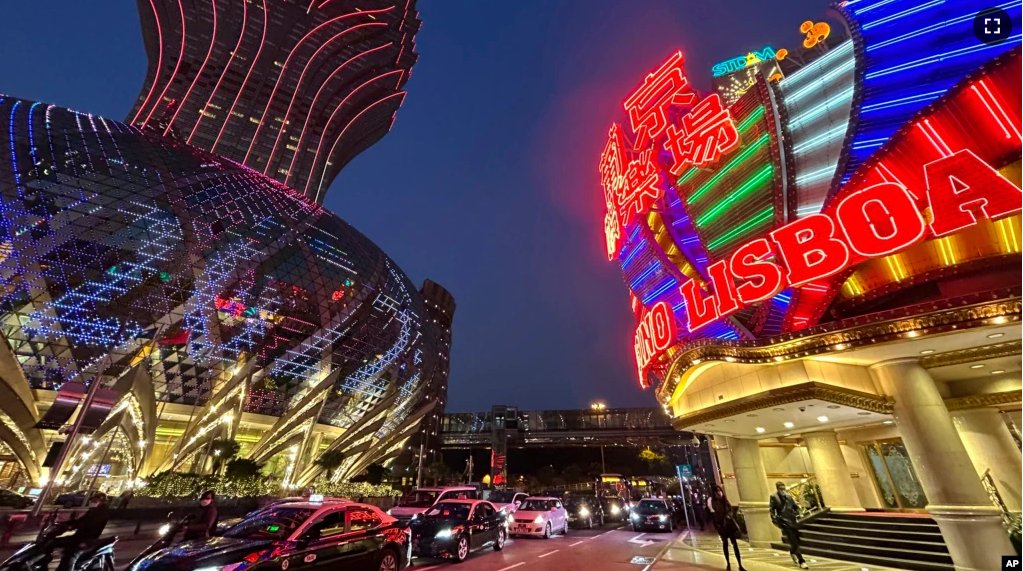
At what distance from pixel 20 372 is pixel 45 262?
8.38 metres

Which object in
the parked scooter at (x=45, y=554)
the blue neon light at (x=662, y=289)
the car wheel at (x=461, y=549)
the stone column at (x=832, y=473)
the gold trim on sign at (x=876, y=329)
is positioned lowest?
the car wheel at (x=461, y=549)

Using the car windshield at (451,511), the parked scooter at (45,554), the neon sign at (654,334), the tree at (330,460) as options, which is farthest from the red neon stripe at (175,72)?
the neon sign at (654,334)

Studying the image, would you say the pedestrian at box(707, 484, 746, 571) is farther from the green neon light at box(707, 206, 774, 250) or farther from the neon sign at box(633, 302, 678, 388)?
the green neon light at box(707, 206, 774, 250)

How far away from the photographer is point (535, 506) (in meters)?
20.0

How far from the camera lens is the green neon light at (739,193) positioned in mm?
13711

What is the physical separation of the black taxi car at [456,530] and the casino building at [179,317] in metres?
10.8

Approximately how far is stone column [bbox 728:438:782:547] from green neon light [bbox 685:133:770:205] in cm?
1010

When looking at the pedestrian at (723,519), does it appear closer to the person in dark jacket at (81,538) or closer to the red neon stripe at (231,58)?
the person in dark jacket at (81,538)

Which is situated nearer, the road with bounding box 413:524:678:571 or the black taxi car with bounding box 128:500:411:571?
the black taxi car with bounding box 128:500:411:571

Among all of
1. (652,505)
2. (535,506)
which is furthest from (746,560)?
(652,505)

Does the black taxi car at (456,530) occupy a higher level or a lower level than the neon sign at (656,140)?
lower

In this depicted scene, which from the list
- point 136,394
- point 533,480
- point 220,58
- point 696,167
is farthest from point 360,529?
point 220,58

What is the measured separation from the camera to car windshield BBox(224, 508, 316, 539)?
7.42 meters

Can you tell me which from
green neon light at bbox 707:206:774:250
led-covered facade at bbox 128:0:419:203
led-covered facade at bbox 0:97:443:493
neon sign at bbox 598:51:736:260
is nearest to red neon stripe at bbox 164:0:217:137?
led-covered facade at bbox 128:0:419:203
